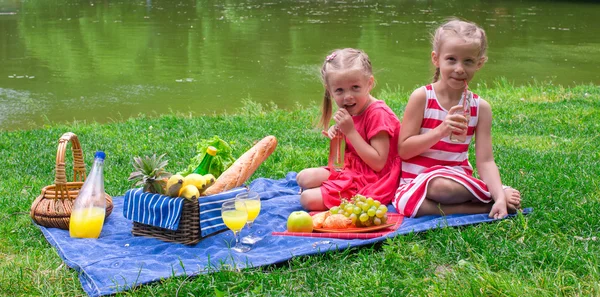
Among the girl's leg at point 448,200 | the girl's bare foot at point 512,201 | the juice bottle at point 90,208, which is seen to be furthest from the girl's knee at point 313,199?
the juice bottle at point 90,208

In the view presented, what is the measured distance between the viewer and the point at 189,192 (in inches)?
140

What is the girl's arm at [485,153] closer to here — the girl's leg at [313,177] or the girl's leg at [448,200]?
the girl's leg at [448,200]

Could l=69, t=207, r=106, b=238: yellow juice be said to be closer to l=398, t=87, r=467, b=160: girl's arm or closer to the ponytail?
the ponytail

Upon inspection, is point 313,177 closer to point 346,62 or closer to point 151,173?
point 346,62

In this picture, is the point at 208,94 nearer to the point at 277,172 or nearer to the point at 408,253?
the point at 277,172

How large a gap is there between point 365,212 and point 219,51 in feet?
34.3

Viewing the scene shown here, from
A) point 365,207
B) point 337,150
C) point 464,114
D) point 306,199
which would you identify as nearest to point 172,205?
point 306,199

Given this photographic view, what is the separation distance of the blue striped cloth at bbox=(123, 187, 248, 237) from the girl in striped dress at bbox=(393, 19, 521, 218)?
3.36ft

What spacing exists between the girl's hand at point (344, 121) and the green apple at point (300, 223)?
568 mm

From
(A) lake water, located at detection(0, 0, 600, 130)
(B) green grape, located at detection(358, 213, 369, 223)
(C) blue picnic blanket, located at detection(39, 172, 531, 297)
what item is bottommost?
(A) lake water, located at detection(0, 0, 600, 130)

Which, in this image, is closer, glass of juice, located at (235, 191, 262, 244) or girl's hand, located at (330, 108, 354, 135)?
glass of juice, located at (235, 191, 262, 244)

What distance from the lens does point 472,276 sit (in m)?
2.89

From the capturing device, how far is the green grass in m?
2.96

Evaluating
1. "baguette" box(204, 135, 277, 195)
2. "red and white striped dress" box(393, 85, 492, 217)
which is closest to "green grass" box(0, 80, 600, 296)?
"red and white striped dress" box(393, 85, 492, 217)
